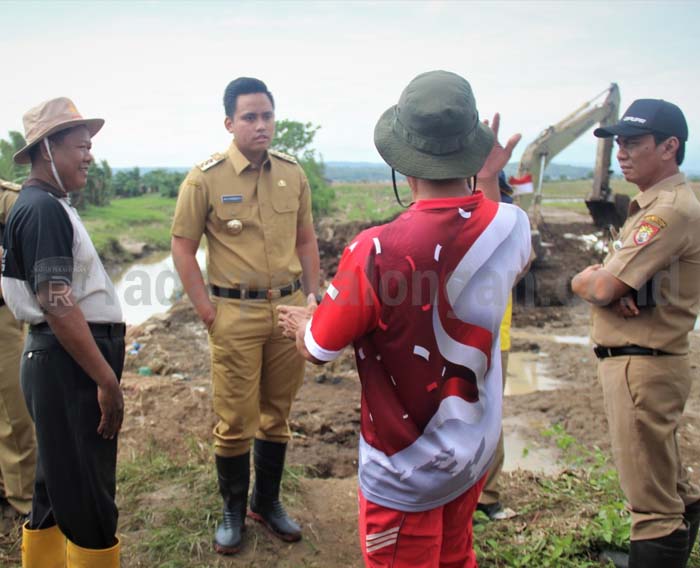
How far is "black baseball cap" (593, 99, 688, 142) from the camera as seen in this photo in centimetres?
260

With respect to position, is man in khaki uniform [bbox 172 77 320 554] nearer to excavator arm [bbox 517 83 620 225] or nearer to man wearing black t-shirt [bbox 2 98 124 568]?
man wearing black t-shirt [bbox 2 98 124 568]

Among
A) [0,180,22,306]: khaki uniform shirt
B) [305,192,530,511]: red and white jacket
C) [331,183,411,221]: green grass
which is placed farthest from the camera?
[331,183,411,221]: green grass

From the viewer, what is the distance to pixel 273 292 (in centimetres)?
316

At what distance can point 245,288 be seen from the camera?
312 cm

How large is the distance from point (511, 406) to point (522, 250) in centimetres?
430

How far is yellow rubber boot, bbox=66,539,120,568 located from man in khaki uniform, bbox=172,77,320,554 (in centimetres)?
76

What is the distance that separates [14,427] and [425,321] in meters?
2.53

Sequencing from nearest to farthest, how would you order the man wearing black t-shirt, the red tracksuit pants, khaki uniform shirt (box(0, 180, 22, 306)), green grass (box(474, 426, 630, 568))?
the red tracksuit pants
the man wearing black t-shirt
green grass (box(474, 426, 630, 568))
khaki uniform shirt (box(0, 180, 22, 306))

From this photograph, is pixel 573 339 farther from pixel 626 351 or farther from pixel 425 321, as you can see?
pixel 425 321

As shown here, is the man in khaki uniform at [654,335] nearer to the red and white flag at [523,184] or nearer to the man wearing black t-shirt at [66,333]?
the man wearing black t-shirt at [66,333]

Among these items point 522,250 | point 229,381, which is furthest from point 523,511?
point 522,250

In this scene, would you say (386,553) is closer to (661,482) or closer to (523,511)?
(661,482)

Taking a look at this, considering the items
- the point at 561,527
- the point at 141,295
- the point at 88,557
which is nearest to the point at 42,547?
the point at 88,557

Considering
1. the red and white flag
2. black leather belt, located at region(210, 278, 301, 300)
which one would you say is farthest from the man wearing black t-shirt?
the red and white flag
